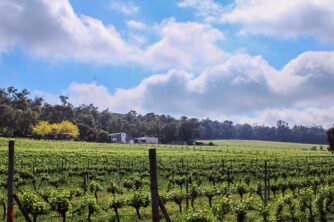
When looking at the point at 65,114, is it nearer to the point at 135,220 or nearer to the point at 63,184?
the point at 63,184

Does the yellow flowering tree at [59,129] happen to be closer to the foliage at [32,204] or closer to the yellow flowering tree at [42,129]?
the yellow flowering tree at [42,129]

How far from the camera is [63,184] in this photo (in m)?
34.0

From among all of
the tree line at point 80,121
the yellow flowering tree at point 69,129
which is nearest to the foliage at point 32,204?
the tree line at point 80,121

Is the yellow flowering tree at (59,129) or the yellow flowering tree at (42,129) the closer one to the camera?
the yellow flowering tree at (42,129)

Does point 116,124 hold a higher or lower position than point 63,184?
higher

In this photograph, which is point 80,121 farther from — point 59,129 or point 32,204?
point 32,204

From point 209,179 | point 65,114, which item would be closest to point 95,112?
point 65,114

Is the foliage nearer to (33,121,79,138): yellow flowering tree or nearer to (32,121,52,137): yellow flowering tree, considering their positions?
(32,121,52,137): yellow flowering tree

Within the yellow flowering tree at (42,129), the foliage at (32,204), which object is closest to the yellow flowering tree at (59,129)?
the yellow flowering tree at (42,129)

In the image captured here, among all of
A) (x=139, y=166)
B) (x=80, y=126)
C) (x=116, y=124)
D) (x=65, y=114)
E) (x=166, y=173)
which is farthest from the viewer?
(x=116, y=124)

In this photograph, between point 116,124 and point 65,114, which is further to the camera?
point 116,124

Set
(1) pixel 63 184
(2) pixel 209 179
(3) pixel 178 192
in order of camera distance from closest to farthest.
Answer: (3) pixel 178 192
(1) pixel 63 184
(2) pixel 209 179

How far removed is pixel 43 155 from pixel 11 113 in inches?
2141

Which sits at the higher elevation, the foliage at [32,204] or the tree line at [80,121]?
the tree line at [80,121]
